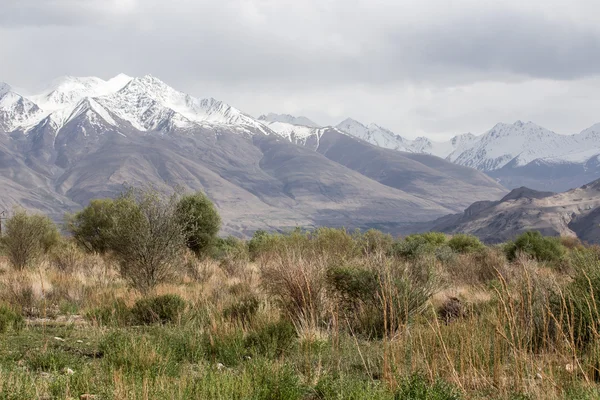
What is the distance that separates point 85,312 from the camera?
12.6 meters

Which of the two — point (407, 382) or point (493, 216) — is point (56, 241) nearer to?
point (407, 382)

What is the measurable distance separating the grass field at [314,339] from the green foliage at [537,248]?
15579 mm

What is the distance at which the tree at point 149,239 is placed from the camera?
55.0 ft

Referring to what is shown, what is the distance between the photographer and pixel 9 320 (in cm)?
1070

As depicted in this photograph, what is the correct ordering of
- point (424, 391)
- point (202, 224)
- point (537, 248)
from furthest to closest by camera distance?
point (202, 224) → point (537, 248) → point (424, 391)

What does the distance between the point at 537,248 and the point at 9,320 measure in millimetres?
28246

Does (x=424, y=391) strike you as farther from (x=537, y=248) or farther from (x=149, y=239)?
(x=537, y=248)

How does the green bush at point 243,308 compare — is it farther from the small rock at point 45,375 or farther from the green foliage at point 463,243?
the green foliage at point 463,243

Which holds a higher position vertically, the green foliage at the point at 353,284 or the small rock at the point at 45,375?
the green foliage at the point at 353,284

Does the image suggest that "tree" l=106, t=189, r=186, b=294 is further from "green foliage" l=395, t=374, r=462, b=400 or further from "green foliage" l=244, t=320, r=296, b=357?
"green foliage" l=395, t=374, r=462, b=400

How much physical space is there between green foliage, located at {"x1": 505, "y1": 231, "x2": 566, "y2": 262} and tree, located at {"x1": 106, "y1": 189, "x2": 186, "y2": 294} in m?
20.4

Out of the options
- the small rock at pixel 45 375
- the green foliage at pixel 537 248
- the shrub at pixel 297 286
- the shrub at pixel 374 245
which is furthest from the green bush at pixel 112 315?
the green foliage at pixel 537 248

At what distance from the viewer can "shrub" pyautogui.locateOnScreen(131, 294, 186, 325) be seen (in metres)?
12.3

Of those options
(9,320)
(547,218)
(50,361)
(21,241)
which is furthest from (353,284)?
(547,218)
